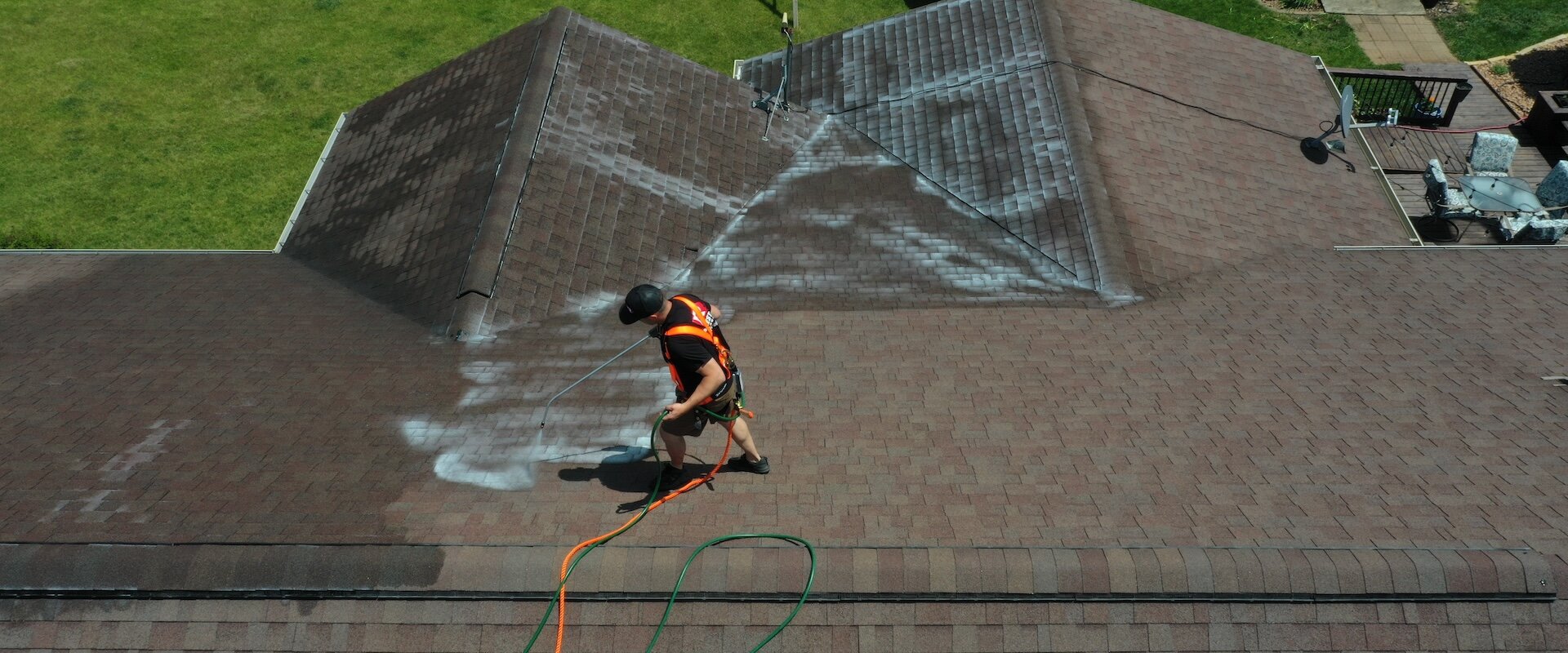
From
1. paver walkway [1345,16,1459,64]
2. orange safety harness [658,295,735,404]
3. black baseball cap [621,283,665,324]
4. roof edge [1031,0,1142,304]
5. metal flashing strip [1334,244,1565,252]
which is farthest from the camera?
paver walkway [1345,16,1459,64]

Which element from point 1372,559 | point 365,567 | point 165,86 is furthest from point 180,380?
point 165,86

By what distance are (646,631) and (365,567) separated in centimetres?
216

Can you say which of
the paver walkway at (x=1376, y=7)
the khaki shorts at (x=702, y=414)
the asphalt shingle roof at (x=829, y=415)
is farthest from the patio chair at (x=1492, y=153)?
the khaki shorts at (x=702, y=414)

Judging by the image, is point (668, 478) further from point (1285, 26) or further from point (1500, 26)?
point (1500, 26)

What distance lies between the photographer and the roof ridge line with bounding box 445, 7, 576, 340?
11922 mm

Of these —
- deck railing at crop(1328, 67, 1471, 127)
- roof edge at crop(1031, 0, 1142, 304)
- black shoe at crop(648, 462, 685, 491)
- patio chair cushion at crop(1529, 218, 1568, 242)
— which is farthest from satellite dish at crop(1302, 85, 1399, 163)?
black shoe at crop(648, 462, 685, 491)

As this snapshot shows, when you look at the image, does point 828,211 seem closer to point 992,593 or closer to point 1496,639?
→ point 992,593

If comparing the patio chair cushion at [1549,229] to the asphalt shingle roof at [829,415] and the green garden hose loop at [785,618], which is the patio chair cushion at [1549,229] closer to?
the asphalt shingle roof at [829,415]

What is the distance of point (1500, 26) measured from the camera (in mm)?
28125

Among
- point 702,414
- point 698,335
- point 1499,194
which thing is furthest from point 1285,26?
point 698,335

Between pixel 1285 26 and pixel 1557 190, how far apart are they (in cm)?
1223

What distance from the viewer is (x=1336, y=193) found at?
622 inches

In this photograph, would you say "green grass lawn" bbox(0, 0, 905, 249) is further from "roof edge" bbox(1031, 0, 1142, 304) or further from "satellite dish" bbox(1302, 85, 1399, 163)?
Answer: "satellite dish" bbox(1302, 85, 1399, 163)

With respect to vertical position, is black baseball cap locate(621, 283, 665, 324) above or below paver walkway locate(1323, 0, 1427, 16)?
above
